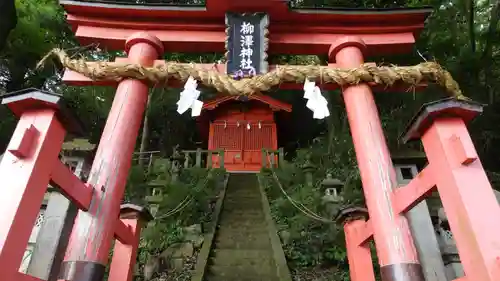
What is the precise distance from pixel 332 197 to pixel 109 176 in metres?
4.84

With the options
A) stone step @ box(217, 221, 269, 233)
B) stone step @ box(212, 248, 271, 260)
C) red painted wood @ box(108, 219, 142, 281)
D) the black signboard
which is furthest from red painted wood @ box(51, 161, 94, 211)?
stone step @ box(217, 221, 269, 233)

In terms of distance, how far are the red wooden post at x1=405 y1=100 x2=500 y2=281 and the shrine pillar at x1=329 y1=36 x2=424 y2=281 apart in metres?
0.53

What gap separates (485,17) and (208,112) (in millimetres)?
10892

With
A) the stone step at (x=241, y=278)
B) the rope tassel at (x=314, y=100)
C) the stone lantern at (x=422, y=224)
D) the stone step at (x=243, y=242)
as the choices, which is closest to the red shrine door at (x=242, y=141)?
the stone step at (x=243, y=242)

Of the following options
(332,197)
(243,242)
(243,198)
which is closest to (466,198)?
(332,197)

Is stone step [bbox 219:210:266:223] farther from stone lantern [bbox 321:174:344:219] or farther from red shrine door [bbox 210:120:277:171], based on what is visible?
red shrine door [bbox 210:120:277:171]

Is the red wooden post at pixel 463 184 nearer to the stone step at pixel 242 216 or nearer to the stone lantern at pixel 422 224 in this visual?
the stone lantern at pixel 422 224

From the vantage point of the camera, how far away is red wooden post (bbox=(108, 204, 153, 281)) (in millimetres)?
3885

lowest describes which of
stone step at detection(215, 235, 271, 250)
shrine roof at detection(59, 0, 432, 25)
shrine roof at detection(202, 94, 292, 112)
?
stone step at detection(215, 235, 271, 250)

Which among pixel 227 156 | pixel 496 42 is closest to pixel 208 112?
pixel 227 156

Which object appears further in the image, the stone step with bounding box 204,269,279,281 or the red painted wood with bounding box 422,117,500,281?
the stone step with bounding box 204,269,279,281

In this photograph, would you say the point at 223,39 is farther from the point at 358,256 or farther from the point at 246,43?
the point at 358,256

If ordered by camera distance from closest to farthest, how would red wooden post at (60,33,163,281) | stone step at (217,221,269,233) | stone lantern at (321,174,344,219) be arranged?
red wooden post at (60,33,163,281) < stone lantern at (321,174,344,219) < stone step at (217,221,269,233)

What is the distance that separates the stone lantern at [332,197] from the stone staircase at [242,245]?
132 cm
